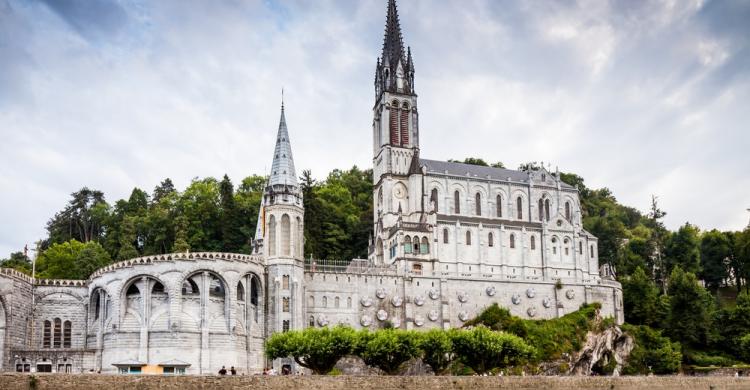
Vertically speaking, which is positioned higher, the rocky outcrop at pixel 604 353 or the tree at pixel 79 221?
the tree at pixel 79 221

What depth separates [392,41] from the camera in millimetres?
90125

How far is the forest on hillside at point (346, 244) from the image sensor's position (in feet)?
257

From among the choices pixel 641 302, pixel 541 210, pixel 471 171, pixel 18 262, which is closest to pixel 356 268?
pixel 471 171

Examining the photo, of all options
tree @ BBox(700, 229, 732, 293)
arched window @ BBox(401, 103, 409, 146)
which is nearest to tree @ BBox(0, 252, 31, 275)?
arched window @ BBox(401, 103, 409, 146)

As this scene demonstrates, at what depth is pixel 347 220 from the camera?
94688mm

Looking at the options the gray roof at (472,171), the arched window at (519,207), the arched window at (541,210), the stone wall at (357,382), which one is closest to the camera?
the stone wall at (357,382)

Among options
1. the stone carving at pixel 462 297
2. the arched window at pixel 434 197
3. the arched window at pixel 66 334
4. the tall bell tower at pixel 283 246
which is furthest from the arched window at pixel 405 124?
the arched window at pixel 66 334

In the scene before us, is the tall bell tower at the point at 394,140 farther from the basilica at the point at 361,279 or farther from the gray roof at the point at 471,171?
the gray roof at the point at 471,171

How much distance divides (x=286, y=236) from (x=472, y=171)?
30.3 metres

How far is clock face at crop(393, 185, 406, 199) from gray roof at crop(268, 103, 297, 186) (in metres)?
18.0

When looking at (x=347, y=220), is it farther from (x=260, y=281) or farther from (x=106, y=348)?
(x=106, y=348)

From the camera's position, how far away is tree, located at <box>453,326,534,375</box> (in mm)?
53375

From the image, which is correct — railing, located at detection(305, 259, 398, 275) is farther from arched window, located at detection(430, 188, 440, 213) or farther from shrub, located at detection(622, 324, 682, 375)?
shrub, located at detection(622, 324, 682, 375)

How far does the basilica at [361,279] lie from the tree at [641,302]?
2.50 m
